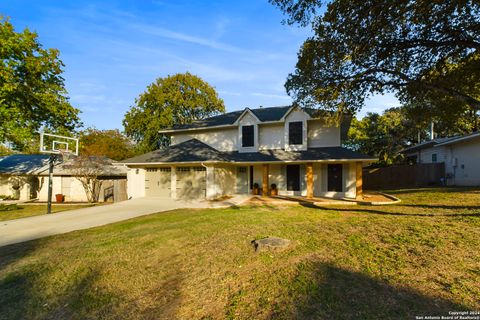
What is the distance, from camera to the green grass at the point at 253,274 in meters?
3.45

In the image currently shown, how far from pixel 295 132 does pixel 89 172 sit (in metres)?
15.9

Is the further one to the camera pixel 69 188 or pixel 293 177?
pixel 69 188

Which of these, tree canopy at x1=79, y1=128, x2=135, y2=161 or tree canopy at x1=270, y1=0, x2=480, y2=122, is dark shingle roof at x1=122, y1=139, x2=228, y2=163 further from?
tree canopy at x1=79, y1=128, x2=135, y2=161

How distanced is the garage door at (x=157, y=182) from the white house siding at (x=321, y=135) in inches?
418

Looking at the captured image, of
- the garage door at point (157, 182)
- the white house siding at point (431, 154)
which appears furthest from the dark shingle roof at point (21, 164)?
the white house siding at point (431, 154)

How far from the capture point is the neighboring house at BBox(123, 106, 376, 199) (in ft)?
52.2

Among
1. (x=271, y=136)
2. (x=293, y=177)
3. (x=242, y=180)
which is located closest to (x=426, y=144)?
(x=293, y=177)

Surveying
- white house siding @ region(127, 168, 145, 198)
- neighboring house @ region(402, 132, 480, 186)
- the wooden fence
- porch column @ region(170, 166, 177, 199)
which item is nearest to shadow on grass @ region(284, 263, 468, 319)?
porch column @ region(170, 166, 177, 199)

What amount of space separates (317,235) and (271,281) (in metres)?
2.73

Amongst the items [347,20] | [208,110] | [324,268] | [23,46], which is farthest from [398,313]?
[208,110]

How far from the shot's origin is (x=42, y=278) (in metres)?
4.97

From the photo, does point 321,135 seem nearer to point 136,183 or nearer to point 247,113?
point 247,113

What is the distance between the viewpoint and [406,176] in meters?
21.1

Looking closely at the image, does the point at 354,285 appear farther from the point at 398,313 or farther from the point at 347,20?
the point at 347,20
